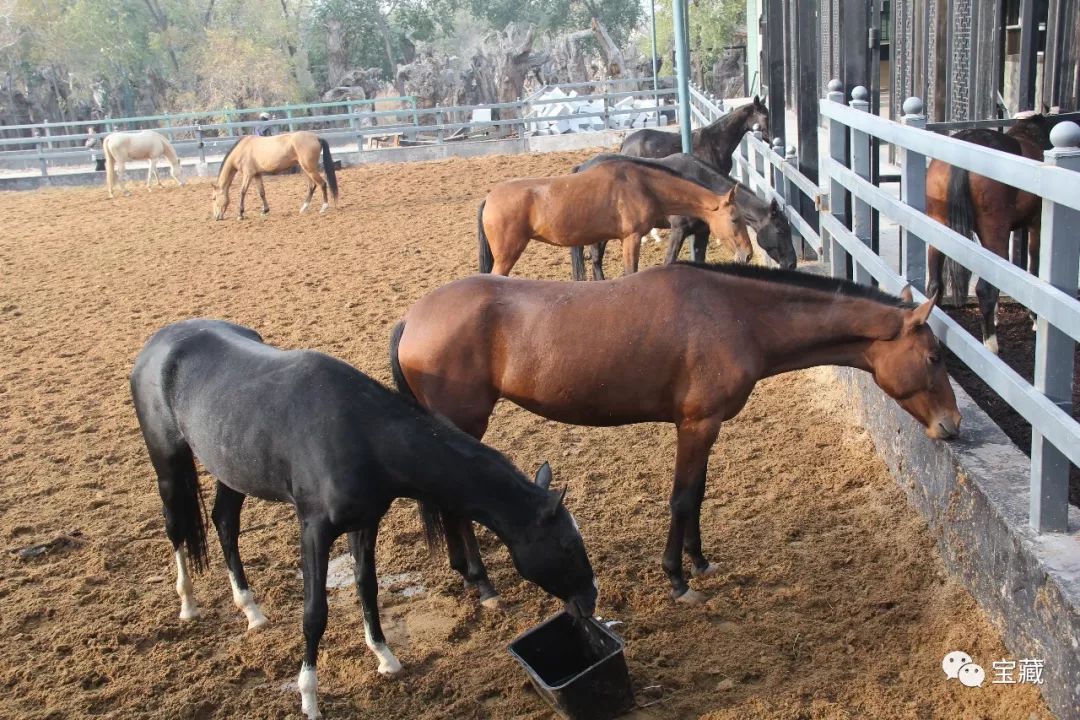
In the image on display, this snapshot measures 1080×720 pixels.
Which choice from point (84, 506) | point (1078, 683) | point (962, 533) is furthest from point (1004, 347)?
point (84, 506)

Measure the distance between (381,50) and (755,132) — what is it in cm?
3256

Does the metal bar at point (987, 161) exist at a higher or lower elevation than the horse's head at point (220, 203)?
higher

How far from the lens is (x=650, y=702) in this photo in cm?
309

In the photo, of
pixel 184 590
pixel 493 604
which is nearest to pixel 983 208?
pixel 493 604

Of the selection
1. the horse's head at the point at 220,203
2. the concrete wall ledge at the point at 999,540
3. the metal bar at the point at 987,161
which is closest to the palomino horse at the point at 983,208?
the metal bar at the point at 987,161

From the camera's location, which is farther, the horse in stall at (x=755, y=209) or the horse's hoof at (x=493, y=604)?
the horse in stall at (x=755, y=209)

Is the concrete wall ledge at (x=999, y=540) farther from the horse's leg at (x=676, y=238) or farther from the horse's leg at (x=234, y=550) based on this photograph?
the horse's leg at (x=676, y=238)

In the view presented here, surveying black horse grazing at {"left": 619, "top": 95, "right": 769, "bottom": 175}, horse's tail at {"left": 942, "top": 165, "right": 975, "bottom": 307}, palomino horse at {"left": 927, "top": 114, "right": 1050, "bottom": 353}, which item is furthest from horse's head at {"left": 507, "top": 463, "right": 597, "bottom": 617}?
black horse grazing at {"left": 619, "top": 95, "right": 769, "bottom": 175}

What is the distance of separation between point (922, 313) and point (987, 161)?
584 millimetres

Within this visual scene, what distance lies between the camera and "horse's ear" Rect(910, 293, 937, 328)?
3.47 meters

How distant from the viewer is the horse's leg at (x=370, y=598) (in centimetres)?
338

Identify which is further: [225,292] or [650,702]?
[225,292]

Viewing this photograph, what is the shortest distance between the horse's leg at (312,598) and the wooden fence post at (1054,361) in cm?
227

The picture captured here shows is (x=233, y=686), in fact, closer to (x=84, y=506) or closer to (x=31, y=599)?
(x=31, y=599)
